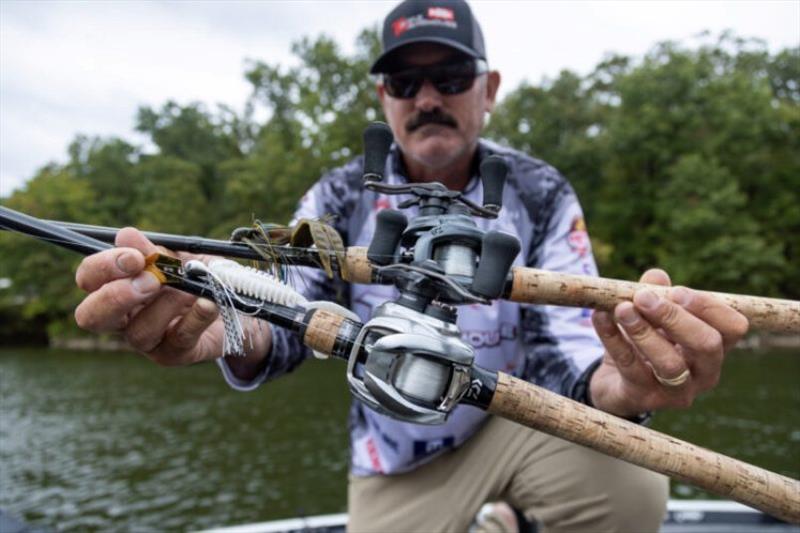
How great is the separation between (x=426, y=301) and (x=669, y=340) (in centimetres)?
76

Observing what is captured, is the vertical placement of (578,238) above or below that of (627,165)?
below

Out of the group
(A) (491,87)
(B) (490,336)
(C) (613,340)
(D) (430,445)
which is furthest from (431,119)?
(D) (430,445)

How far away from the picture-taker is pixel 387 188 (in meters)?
1.59

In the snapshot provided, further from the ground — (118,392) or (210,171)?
(210,171)

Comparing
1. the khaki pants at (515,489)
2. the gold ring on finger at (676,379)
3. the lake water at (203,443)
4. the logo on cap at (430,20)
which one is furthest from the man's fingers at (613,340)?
the lake water at (203,443)

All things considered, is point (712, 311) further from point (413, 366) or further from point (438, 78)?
point (438, 78)

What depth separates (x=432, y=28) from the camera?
2873mm

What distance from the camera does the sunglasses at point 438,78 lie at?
2.86m

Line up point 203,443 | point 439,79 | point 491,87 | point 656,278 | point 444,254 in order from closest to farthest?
1. point 444,254
2. point 656,278
3. point 439,79
4. point 491,87
5. point 203,443

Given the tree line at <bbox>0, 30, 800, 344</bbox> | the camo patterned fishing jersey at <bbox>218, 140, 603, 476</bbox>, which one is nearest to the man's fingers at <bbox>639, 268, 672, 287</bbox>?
the camo patterned fishing jersey at <bbox>218, 140, 603, 476</bbox>

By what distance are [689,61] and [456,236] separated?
39.9 meters

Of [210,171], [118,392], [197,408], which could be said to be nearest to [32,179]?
[210,171]

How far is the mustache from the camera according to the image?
2883mm

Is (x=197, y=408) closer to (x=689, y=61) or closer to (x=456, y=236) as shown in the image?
(x=456, y=236)
